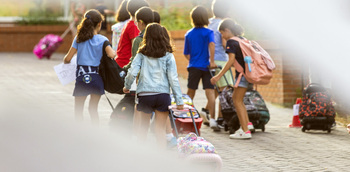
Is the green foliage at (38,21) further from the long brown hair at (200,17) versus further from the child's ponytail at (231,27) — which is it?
the child's ponytail at (231,27)

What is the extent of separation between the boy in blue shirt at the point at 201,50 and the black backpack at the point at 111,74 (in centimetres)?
176

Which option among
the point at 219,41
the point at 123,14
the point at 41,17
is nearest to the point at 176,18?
the point at 41,17

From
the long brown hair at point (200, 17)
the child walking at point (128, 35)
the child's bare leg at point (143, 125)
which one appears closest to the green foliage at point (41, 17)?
the long brown hair at point (200, 17)

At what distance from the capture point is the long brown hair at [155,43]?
297 inches

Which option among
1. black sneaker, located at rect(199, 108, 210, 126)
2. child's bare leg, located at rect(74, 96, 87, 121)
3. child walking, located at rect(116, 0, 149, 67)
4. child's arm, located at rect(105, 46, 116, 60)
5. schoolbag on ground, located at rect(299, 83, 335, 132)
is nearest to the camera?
child's arm, located at rect(105, 46, 116, 60)

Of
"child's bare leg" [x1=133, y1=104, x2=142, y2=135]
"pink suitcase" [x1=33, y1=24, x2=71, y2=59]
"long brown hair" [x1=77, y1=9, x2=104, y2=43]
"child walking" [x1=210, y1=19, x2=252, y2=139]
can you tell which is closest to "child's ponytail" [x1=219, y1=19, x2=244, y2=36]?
"child walking" [x1=210, y1=19, x2=252, y2=139]

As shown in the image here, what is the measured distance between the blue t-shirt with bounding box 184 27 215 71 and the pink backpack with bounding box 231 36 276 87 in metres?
0.81

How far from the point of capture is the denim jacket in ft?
24.8

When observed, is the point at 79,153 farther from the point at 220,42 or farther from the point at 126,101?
the point at 220,42

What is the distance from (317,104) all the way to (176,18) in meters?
10.0

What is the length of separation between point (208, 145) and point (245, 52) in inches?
109

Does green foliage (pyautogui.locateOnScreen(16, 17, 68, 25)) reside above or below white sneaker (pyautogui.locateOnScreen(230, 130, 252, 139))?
below

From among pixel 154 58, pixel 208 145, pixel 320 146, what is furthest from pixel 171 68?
pixel 320 146

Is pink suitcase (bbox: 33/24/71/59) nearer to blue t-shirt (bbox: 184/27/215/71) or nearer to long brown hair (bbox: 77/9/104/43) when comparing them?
blue t-shirt (bbox: 184/27/215/71)
